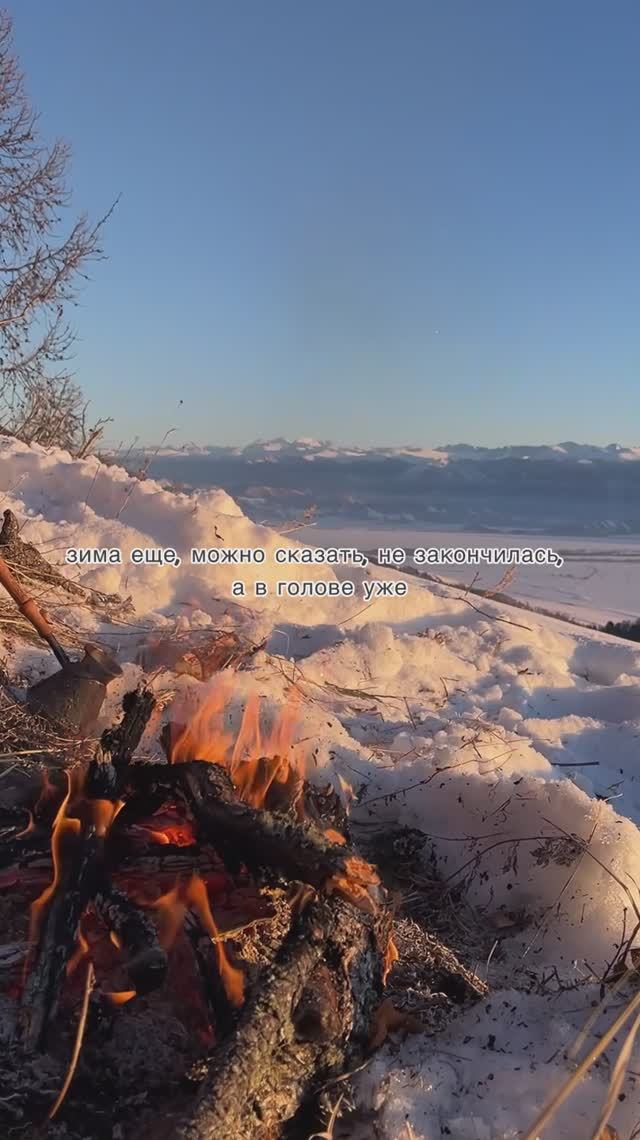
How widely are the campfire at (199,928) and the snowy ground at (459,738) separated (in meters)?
0.21

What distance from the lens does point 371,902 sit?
1868 millimetres

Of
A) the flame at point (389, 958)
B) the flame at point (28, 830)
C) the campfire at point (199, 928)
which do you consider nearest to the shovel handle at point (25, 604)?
the campfire at point (199, 928)

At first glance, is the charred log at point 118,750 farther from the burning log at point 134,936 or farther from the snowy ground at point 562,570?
the snowy ground at point 562,570

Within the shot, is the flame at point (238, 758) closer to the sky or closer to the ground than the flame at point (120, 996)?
closer to the sky

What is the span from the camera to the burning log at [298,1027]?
1454 millimetres

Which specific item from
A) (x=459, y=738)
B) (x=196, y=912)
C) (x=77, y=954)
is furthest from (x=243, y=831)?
(x=459, y=738)

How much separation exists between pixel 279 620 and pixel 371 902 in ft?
10.4

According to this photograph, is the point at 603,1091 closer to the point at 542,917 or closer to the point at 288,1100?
the point at 288,1100

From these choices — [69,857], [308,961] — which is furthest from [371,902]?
[69,857]

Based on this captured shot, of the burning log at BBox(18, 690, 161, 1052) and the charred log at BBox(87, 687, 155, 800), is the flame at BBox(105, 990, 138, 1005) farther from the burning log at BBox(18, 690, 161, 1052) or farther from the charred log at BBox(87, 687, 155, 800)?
the charred log at BBox(87, 687, 155, 800)

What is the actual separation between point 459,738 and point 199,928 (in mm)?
1664

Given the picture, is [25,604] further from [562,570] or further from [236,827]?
[562,570]

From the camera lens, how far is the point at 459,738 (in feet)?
10.8

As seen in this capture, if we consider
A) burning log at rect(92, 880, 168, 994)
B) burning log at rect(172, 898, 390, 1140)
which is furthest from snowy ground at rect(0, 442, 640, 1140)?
burning log at rect(92, 880, 168, 994)
